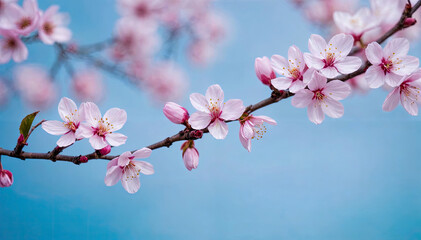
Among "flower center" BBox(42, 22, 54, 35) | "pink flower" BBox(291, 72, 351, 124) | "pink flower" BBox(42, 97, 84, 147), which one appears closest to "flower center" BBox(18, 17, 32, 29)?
"flower center" BBox(42, 22, 54, 35)

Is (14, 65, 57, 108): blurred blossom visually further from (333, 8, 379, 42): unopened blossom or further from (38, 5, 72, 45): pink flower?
(333, 8, 379, 42): unopened blossom

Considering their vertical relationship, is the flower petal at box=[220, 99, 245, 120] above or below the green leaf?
below

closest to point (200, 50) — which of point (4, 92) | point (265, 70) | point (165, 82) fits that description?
point (165, 82)

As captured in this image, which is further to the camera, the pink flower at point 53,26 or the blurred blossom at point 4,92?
the blurred blossom at point 4,92

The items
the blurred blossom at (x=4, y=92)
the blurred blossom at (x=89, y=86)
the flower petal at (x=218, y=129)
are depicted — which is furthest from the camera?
the blurred blossom at (x=89, y=86)

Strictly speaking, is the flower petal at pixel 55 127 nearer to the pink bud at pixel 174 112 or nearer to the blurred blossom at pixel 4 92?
the pink bud at pixel 174 112

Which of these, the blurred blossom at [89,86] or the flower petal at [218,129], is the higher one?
the blurred blossom at [89,86]

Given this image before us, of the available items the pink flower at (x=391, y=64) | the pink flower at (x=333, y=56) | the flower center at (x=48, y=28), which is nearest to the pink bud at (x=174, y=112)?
the pink flower at (x=333, y=56)
